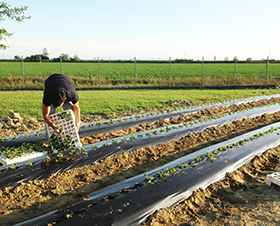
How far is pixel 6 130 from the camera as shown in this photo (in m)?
7.73

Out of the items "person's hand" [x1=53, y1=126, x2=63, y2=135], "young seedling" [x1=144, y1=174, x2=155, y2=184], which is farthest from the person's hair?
"young seedling" [x1=144, y1=174, x2=155, y2=184]

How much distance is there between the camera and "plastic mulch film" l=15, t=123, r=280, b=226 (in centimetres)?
322

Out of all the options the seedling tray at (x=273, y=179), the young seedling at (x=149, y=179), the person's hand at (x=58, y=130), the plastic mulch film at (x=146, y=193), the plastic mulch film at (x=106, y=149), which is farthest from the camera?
the person's hand at (x=58, y=130)

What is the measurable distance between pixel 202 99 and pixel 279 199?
29.5 ft

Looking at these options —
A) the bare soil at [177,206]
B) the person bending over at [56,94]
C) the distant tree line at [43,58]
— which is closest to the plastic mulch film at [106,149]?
the bare soil at [177,206]

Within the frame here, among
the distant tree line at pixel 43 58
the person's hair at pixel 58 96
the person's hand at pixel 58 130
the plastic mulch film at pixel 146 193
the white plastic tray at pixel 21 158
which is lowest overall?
the plastic mulch film at pixel 146 193

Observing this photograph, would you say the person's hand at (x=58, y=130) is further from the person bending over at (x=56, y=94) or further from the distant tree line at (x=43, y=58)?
the distant tree line at (x=43, y=58)

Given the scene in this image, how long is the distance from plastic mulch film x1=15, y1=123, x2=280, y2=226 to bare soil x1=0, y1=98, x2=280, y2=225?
6.3 inches

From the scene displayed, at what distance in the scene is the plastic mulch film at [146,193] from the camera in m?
3.22

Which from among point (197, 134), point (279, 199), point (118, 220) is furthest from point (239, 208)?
point (197, 134)

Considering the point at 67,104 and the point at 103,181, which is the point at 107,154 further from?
the point at 67,104

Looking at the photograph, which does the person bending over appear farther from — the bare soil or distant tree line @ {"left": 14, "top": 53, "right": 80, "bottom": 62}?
distant tree line @ {"left": 14, "top": 53, "right": 80, "bottom": 62}

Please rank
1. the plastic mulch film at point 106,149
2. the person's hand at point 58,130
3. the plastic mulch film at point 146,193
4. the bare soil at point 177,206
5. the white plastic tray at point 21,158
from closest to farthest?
the plastic mulch film at point 146,193 → the bare soil at point 177,206 → the plastic mulch film at point 106,149 → the white plastic tray at point 21,158 → the person's hand at point 58,130

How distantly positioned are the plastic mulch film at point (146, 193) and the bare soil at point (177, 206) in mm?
160
